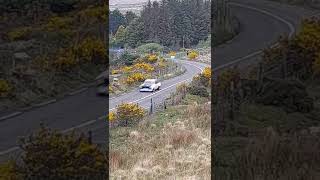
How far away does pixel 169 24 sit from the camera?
37.0ft

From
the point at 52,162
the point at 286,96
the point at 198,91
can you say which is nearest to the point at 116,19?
the point at 198,91

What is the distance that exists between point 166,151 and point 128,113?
1624 millimetres

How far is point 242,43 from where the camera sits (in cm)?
1680

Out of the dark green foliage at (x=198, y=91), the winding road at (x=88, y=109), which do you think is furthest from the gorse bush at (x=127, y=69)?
the dark green foliage at (x=198, y=91)

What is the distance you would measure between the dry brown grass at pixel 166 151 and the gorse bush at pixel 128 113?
182 mm

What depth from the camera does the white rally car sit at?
930cm

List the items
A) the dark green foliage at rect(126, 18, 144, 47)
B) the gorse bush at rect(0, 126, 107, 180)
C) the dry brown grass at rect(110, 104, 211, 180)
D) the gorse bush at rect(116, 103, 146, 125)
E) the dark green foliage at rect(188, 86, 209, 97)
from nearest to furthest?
1. the gorse bush at rect(0, 126, 107, 180)
2. the dry brown grass at rect(110, 104, 211, 180)
3. the gorse bush at rect(116, 103, 146, 125)
4. the dark green foliage at rect(188, 86, 209, 97)
5. the dark green foliage at rect(126, 18, 144, 47)

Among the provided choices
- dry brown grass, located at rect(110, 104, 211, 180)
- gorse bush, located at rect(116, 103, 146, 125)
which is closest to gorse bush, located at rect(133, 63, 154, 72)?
gorse bush, located at rect(116, 103, 146, 125)

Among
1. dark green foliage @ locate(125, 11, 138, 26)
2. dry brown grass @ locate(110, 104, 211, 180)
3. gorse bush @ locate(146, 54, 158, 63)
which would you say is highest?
dark green foliage @ locate(125, 11, 138, 26)

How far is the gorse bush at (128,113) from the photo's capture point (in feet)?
25.6

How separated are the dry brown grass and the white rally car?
1.50 m

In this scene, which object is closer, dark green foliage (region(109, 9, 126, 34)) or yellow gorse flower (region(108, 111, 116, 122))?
yellow gorse flower (region(108, 111, 116, 122))

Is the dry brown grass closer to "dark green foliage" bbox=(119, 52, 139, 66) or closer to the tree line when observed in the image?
"dark green foliage" bbox=(119, 52, 139, 66)

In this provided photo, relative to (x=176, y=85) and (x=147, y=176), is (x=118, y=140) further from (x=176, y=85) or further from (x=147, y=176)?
(x=176, y=85)
